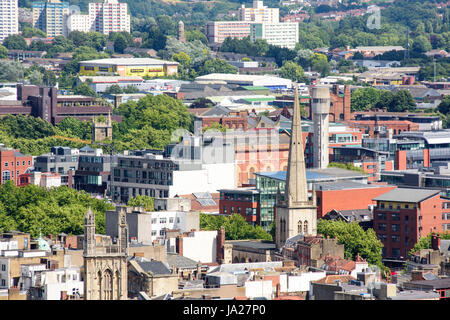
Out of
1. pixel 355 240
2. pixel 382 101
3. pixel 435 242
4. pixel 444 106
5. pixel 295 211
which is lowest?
pixel 355 240

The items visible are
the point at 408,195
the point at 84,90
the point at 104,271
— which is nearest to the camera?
the point at 104,271

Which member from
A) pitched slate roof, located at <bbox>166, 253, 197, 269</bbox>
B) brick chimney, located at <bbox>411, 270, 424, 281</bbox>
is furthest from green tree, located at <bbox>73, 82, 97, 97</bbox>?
brick chimney, located at <bbox>411, 270, 424, 281</bbox>

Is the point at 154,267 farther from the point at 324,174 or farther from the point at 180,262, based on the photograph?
the point at 324,174

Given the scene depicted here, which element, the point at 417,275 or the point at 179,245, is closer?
the point at 417,275

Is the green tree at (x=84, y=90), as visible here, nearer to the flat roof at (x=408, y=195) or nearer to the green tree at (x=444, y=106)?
the green tree at (x=444, y=106)

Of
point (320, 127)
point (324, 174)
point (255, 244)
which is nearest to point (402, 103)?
point (320, 127)

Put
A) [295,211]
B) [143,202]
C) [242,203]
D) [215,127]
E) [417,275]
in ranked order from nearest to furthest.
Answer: [417,275] < [295,211] < [242,203] < [143,202] < [215,127]

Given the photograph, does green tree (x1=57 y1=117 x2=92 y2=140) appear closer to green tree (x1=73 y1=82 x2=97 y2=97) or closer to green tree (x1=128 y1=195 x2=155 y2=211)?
green tree (x1=73 y1=82 x2=97 y2=97)

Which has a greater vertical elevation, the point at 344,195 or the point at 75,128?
the point at 75,128
